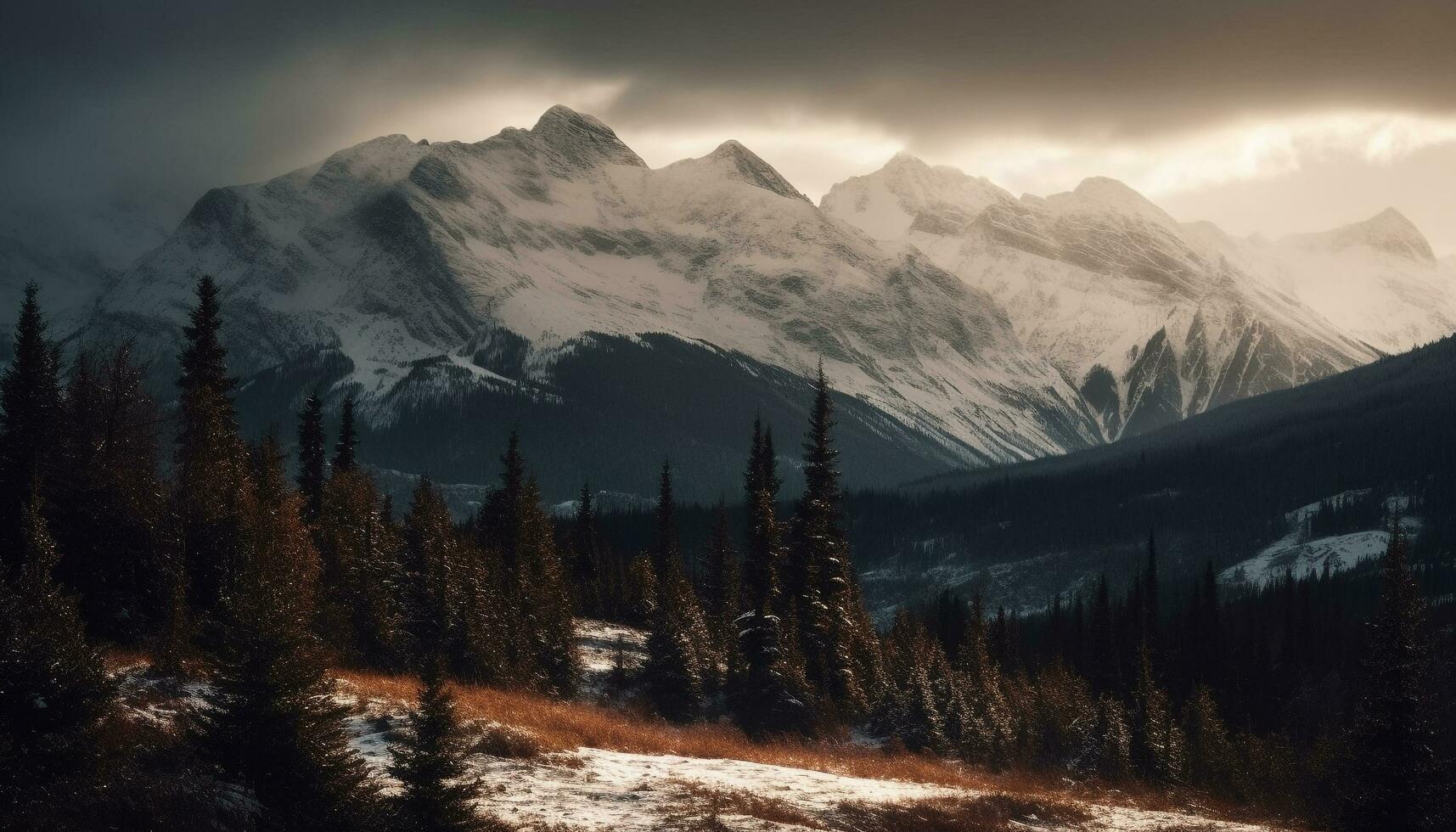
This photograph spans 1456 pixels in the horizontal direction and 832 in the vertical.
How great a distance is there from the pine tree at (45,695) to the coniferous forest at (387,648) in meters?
0.05

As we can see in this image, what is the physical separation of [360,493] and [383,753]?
43.3m

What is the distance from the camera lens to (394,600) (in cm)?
6875

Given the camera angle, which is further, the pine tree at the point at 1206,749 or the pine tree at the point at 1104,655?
the pine tree at the point at 1104,655

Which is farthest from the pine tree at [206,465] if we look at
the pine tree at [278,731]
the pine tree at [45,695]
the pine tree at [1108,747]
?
the pine tree at [1108,747]

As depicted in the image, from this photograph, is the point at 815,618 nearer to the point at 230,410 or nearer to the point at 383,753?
the point at 230,410

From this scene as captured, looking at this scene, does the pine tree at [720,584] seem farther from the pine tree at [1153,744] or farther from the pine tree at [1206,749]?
the pine tree at [1206,749]

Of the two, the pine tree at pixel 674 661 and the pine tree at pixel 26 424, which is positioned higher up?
the pine tree at pixel 26 424

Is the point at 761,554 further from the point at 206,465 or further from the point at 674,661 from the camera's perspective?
the point at 206,465

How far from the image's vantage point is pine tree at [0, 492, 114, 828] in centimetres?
2930

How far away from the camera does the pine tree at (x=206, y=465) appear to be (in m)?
55.6

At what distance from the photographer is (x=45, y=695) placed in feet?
98.5

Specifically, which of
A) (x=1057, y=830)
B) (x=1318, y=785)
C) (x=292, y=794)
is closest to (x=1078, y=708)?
(x=1318, y=785)

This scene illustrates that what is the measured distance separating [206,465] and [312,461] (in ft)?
117

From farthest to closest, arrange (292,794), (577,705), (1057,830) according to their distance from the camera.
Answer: (577,705), (1057,830), (292,794)
